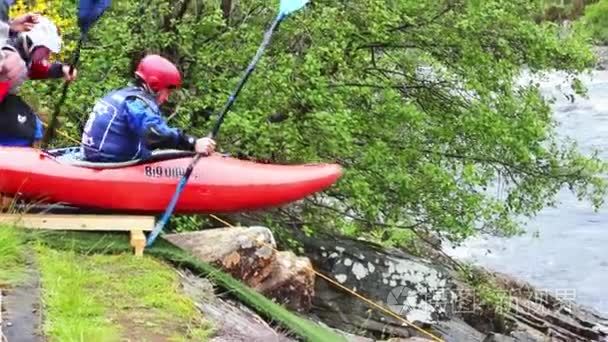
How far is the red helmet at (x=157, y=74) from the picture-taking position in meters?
5.59

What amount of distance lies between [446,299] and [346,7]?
3130 mm

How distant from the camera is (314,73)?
8.29m

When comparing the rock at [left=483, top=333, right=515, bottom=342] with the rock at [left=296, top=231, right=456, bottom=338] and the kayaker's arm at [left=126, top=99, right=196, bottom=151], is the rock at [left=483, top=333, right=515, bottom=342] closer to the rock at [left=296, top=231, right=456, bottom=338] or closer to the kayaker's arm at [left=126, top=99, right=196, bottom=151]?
the rock at [left=296, top=231, right=456, bottom=338]

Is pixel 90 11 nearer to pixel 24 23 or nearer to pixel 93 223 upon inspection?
pixel 24 23

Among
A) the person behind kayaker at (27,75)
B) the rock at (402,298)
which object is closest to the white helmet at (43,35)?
the person behind kayaker at (27,75)

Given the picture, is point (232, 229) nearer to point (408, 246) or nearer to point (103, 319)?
point (103, 319)

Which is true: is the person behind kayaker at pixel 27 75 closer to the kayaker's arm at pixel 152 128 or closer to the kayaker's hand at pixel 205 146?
the kayaker's arm at pixel 152 128

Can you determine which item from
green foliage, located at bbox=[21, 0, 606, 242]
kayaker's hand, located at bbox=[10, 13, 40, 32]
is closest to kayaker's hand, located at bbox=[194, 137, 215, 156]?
kayaker's hand, located at bbox=[10, 13, 40, 32]

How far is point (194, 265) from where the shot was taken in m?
5.46

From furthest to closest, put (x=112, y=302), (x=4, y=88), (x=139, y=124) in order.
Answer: (x=4, y=88), (x=139, y=124), (x=112, y=302)

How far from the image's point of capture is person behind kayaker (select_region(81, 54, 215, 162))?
5.55 m

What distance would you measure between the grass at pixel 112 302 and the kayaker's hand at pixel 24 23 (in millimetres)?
1420

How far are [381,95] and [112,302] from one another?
16.9ft

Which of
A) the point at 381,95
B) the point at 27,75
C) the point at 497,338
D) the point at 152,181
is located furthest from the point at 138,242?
the point at 497,338
